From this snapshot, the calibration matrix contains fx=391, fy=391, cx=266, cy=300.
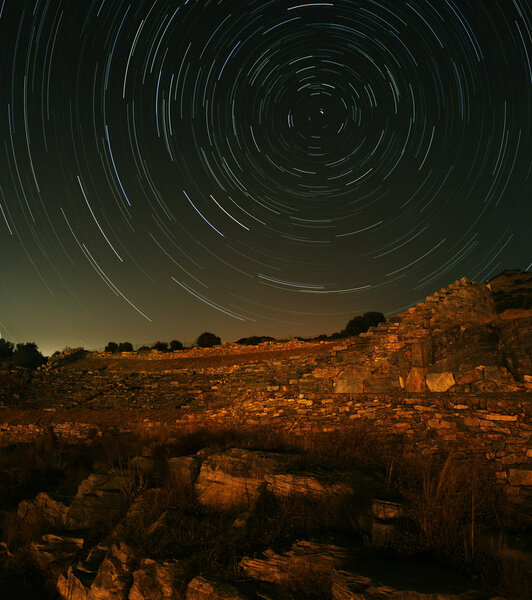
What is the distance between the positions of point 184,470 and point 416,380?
29.1ft

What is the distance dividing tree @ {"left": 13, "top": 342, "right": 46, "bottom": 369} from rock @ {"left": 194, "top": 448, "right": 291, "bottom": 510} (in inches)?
1973

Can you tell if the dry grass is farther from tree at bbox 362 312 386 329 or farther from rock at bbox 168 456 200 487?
tree at bbox 362 312 386 329

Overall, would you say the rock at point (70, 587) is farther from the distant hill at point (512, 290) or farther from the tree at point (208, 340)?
the tree at point (208, 340)

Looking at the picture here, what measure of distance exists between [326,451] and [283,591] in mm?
4224

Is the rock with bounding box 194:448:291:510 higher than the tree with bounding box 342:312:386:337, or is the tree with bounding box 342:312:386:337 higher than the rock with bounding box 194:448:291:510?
the tree with bounding box 342:312:386:337

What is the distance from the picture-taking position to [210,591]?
4.90 metres

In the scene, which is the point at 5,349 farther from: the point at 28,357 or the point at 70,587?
the point at 70,587

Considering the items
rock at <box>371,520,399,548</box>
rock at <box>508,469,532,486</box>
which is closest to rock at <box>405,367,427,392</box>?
rock at <box>508,469,532,486</box>

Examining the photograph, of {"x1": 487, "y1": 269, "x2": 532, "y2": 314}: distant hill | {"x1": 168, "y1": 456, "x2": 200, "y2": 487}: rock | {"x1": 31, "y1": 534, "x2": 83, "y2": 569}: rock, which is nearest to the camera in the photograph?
{"x1": 31, "y1": 534, "x2": 83, "y2": 569}: rock

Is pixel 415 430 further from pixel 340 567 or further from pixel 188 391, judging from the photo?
pixel 188 391

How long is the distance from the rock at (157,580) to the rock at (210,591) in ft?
0.82

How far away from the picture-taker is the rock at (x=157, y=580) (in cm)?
517

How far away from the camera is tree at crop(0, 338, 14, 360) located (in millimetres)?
58938

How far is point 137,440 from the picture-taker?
1372 cm
